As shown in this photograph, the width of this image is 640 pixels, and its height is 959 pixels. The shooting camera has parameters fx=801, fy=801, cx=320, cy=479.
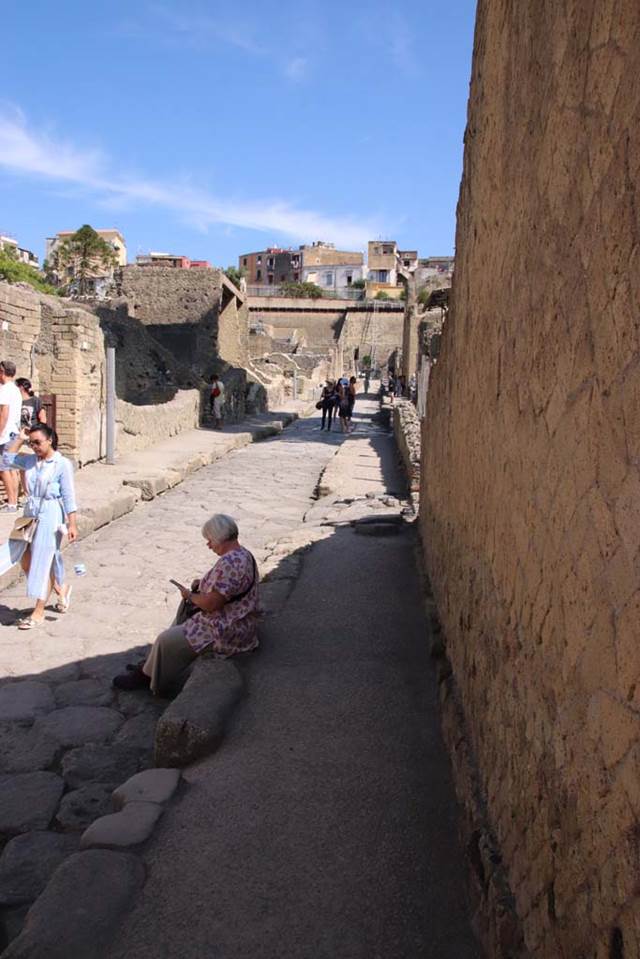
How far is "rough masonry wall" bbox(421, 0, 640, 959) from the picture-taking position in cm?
142

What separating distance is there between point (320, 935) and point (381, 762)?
41.7 inches

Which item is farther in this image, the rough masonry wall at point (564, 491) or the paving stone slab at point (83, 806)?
the paving stone slab at point (83, 806)

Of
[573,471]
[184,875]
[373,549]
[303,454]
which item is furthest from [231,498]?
[573,471]

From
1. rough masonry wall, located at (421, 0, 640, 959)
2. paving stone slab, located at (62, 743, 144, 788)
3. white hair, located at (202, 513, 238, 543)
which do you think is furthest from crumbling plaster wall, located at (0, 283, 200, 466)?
rough masonry wall, located at (421, 0, 640, 959)

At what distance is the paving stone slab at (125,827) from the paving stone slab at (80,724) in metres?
1.28

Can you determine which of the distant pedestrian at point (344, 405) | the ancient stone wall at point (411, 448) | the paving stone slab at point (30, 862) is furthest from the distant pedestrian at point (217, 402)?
the paving stone slab at point (30, 862)

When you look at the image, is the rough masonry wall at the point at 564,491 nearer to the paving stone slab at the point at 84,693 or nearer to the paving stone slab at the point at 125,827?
the paving stone slab at the point at 125,827

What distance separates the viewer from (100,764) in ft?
12.6

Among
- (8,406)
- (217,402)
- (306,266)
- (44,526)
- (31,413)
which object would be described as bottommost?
(44,526)

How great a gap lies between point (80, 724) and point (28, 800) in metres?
0.75

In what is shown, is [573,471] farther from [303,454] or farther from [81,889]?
[303,454]

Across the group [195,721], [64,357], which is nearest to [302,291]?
[64,357]

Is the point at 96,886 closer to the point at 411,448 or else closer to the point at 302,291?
the point at 411,448

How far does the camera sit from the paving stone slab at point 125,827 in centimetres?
265
